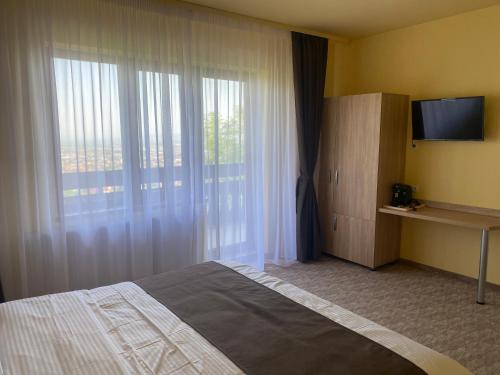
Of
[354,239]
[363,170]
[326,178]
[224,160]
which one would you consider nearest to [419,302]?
[354,239]

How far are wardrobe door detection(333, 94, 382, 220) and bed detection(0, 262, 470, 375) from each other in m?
2.40

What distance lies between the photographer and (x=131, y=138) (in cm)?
312

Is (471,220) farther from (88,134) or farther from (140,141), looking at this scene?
(88,134)

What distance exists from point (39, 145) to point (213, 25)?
6.46 ft

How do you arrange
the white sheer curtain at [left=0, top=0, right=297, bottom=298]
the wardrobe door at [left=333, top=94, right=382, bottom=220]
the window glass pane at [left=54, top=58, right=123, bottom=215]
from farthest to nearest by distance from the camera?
the wardrobe door at [left=333, top=94, right=382, bottom=220], the window glass pane at [left=54, top=58, right=123, bottom=215], the white sheer curtain at [left=0, top=0, right=297, bottom=298]

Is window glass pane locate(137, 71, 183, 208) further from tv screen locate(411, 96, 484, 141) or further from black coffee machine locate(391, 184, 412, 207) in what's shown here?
tv screen locate(411, 96, 484, 141)

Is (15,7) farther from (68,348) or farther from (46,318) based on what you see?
(68,348)

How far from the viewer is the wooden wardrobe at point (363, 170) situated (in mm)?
3959

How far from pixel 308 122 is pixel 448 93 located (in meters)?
1.51

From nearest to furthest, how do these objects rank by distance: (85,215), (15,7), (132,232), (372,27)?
(15,7) → (85,215) → (132,232) → (372,27)

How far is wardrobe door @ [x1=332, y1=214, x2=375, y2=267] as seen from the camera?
13.4ft

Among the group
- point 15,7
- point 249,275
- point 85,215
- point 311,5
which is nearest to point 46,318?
point 249,275

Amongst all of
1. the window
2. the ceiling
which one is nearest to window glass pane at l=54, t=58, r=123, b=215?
Result: the window

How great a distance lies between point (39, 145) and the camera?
9.05 feet
